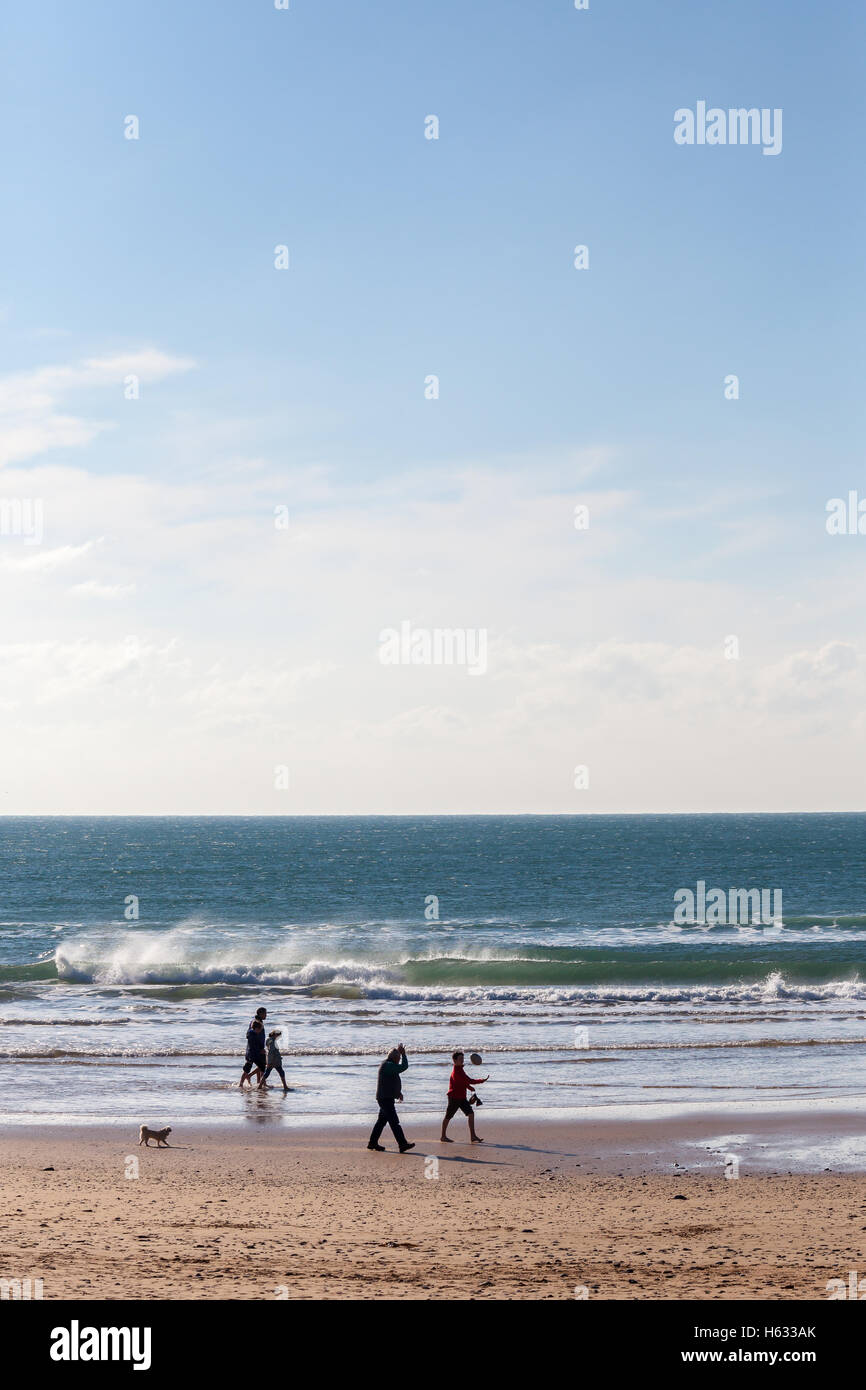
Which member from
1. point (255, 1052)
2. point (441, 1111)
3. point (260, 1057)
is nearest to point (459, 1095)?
point (441, 1111)

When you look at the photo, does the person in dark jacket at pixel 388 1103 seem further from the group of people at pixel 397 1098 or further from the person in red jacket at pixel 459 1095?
the person in red jacket at pixel 459 1095

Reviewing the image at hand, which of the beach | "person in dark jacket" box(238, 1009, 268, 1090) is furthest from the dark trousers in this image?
"person in dark jacket" box(238, 1009, 268, 1090)

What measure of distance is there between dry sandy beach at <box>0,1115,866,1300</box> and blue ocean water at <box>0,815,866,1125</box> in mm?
2229

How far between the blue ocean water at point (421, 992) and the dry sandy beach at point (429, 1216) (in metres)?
2.23

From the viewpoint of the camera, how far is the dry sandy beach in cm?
980

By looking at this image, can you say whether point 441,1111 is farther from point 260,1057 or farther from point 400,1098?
point 260,1057

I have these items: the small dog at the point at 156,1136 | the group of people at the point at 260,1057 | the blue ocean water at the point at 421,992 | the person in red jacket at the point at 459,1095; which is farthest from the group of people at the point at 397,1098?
the group of people at the point at 260,1057

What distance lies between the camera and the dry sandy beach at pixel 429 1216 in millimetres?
9805

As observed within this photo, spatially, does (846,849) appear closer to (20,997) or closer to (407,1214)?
(20,997)

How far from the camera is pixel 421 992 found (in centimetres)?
3428

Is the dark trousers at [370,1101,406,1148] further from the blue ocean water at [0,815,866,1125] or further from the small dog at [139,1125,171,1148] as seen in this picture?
the small dog at [139,1125,171,1148]

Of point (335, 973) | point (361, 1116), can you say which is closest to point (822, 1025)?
point (361, 1116)
